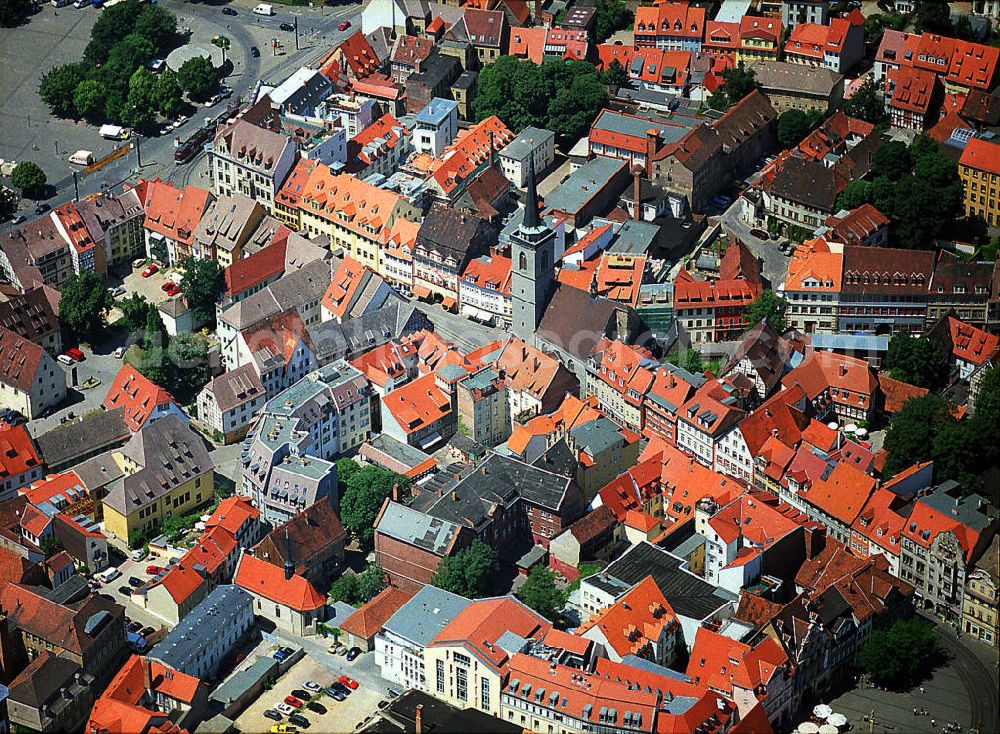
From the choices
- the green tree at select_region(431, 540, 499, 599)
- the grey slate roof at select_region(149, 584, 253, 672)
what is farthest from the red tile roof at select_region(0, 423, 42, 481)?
the green tree at select_region(431, 540, 499, 599)

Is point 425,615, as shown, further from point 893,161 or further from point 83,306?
point 893,161

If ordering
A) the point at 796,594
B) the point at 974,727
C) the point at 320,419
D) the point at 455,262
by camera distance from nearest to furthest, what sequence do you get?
the point at 974,727 → the point at 796,594 → the point at 320,419 → the point at 455,262

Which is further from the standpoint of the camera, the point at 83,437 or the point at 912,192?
the point at 912,192

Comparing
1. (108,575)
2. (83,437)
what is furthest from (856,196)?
(108,575)

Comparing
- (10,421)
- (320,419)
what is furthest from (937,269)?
(10,421)

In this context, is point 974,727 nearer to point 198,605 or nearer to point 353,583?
point 353,583

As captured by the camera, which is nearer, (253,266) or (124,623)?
(124,623)
